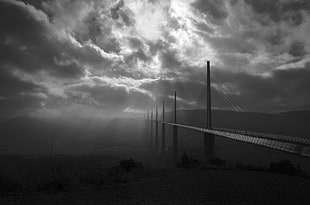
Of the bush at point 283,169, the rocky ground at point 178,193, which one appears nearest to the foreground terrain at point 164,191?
the rocky ground at point 178,193

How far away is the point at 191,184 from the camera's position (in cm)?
1352

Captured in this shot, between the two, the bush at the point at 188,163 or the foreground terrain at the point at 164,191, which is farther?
the bush at the point at 188,163

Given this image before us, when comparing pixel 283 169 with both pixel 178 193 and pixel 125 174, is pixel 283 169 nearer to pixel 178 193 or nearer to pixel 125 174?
pixel 178 193

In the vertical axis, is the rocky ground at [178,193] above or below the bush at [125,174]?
above

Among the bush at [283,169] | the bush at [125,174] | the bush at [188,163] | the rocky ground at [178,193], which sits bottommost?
the bush at [188,163]

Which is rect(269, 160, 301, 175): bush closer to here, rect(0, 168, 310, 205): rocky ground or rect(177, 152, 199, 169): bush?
rect(0, 168, 310, 205): rocky ground

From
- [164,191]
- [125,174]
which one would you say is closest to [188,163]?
[125,174]

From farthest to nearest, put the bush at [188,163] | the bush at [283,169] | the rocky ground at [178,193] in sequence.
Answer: the bush at [188,163]
the bush at [283,169]
the rocky ground at [178,193]

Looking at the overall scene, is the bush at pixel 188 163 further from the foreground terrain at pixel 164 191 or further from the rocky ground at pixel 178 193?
the rocky ground at pixel 178 193

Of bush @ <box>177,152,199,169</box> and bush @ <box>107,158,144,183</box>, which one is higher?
bush @ <box>107,158,144,183</box>

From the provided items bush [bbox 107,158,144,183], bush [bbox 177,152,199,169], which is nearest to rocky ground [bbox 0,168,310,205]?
bush [bbox 107,158,144,183]

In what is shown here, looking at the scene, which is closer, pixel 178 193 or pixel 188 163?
pixel 178 193

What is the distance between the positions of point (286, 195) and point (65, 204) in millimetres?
11473

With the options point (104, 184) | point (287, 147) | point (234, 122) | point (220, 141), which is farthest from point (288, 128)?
point (104, 184)
